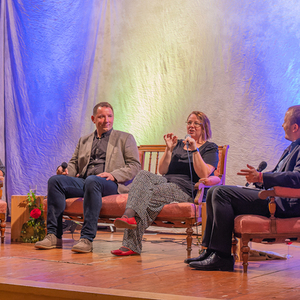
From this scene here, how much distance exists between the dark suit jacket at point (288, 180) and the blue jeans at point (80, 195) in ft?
4.17

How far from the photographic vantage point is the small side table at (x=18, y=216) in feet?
11.7

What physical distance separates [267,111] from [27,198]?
2.50m

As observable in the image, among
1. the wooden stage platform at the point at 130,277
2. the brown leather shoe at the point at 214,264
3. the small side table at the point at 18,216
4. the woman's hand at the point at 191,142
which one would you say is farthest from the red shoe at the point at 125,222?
the small side table at the point at 18,216

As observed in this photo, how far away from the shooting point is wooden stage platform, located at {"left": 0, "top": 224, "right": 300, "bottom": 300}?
159 cm

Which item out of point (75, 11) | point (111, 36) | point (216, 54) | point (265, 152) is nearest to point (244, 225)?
point (265, 152)

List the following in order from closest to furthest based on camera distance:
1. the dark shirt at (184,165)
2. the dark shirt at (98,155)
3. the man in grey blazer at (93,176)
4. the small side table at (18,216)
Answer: the man in grey blazer at (93,176) < the dark shirt at (184,165) < the dark shirt at (98,155) < the small side table at (18,216)

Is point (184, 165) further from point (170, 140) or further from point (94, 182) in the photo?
point (94, 182)

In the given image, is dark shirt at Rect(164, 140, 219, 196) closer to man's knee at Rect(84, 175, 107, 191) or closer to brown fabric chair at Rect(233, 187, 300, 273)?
man's knee at Rect(84, 175, 107, 191)

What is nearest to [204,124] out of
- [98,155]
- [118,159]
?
[118,159]

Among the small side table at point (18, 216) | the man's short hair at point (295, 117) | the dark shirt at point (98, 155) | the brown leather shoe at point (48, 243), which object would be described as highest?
the man's short hair at point (295, 117)

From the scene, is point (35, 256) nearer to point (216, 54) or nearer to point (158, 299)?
point (158, 299)

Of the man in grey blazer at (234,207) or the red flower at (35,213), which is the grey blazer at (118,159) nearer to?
the red flower at (35,213)

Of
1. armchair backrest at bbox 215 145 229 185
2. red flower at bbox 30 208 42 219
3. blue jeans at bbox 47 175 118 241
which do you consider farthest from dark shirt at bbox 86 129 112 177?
armchair backrest at bbox 215 145 229 185

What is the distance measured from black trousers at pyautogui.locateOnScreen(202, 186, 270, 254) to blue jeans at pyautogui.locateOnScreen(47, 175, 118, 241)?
90cm
